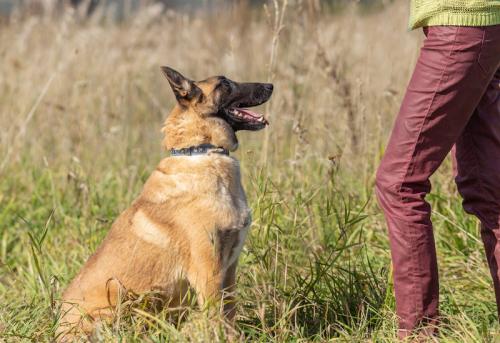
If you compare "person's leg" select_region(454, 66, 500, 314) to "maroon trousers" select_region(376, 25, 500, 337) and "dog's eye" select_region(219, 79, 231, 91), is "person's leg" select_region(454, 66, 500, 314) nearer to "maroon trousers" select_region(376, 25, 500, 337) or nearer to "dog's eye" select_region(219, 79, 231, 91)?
"maroon trousers" select_region(376, 25, 500, 337)

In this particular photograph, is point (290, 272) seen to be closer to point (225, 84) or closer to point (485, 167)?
point (225, 84)

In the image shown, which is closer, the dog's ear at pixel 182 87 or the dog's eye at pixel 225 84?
the dog's ear at pixel 182 87

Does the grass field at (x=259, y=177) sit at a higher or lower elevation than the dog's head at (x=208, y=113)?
lower

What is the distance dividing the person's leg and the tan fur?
98 cm

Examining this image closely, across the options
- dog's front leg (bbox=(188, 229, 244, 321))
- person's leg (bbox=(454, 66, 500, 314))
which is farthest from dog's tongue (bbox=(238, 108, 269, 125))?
person's leg (bbox=(454, 66, 500, 314))

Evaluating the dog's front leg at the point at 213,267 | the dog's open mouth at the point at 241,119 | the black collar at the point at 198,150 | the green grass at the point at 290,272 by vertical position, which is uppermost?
the dog's open mouth at the point at 241,119

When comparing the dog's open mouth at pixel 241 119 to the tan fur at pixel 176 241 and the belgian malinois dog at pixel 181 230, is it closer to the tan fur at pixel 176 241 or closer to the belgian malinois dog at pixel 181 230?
the belgian malinois dog at pixel 181 230

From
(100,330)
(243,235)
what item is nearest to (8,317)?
(100,330)

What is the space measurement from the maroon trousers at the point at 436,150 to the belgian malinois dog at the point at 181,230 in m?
0.75

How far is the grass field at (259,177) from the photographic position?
357 centimetres

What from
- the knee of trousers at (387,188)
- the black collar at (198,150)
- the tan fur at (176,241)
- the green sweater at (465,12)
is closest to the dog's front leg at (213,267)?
the tan fur at (176,241)

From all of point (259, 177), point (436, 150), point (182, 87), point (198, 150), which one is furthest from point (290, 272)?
point (436, 150)

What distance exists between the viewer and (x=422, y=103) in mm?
2961

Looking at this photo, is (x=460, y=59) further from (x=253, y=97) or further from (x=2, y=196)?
(x=2, y=196)
